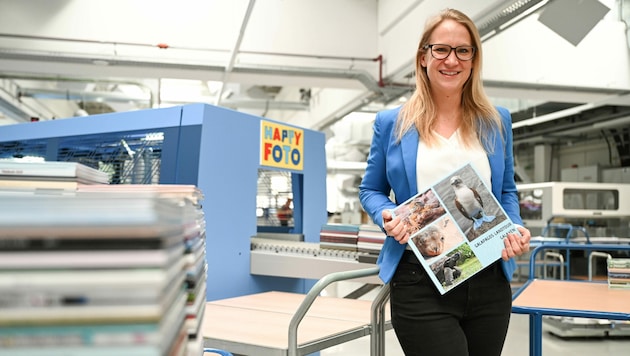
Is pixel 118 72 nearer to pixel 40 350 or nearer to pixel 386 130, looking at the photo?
pixel 386 130

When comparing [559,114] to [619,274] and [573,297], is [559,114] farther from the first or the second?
[573,297]

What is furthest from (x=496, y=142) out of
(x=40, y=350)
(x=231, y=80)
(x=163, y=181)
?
(x=231, y=80)

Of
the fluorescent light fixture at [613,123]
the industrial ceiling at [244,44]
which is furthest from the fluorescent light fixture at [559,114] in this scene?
the fluorescent light fixture at [613,123]

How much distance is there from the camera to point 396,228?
124 centimetres

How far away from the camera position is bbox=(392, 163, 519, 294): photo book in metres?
1.22

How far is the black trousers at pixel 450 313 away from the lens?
49.1 inches

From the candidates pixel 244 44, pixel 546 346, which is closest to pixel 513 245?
pixel 546 346

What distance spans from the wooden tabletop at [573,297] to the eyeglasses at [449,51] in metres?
1.12

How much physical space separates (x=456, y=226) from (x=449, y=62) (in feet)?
1.33

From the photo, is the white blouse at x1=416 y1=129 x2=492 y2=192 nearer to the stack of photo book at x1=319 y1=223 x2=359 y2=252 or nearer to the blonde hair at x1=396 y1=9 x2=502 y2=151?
the blonde hair at x1=396 y1=9 x2=502 y2=151

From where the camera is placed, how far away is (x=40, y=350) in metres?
0.40

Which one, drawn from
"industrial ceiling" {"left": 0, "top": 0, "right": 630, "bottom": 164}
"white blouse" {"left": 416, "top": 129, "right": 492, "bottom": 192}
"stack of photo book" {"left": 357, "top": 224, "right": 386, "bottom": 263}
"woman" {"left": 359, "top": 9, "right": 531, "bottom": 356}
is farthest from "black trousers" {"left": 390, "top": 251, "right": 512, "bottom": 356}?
"industrial ceiling" {"left": 0, "top": 0, "right": 630, "bottom": 164}

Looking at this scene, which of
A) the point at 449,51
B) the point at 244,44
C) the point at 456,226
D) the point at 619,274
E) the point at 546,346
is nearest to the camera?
the point at 456,226

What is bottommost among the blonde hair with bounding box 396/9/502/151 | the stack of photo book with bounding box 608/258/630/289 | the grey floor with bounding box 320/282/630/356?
the grey floor with bounding box 320/282/630/356
